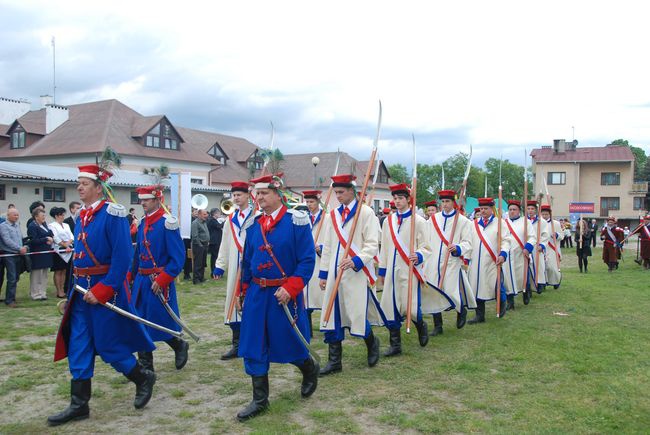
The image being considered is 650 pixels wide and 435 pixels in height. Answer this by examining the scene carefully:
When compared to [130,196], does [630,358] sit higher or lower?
lower

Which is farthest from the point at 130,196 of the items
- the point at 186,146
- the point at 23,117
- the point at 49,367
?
the point at 49,367

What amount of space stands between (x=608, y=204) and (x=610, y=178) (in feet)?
7.96

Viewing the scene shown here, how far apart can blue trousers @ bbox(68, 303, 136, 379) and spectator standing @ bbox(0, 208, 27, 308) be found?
7404mm

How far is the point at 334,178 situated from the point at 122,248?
2.64 m

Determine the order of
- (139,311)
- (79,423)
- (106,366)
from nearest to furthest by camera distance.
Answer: (79,423) < (139,311) < (106,366)

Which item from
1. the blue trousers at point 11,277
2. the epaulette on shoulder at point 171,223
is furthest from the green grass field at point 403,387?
the blue trousers at point 11,277

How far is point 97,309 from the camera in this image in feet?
17.3

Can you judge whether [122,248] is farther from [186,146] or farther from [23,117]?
[23,117]

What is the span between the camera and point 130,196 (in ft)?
112

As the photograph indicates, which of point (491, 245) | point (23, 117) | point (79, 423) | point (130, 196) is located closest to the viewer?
point (79, 423)

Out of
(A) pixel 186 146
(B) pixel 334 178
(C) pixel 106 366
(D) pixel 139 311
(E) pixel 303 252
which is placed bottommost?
(C) pixel 106 366

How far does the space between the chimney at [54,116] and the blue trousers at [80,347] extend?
50.6 meters

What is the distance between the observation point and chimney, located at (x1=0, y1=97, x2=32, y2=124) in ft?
173

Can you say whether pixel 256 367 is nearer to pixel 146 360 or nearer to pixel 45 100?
pixel 146 360
